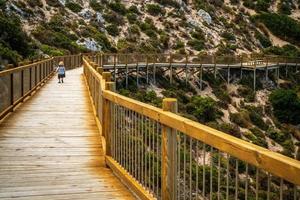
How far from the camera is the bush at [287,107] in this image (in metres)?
56.0

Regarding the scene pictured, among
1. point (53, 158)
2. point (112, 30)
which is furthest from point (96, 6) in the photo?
point (53, 158)

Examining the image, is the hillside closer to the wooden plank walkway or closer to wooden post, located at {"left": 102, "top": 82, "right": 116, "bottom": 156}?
the wooden plank walkway

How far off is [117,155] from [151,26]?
221 feet

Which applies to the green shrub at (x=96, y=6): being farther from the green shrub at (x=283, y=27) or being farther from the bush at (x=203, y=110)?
the green shrub at (x=283, y=27)

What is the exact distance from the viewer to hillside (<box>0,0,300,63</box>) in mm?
58969

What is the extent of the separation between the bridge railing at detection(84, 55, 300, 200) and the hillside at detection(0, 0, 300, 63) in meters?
40.5

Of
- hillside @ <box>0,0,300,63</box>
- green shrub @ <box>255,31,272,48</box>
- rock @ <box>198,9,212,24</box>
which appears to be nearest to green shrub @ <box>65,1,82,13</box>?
hillside @ <box>0,0,300,63</box>

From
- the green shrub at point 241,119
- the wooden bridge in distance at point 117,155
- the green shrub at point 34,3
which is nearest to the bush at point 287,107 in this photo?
the green shrub at point 241,119

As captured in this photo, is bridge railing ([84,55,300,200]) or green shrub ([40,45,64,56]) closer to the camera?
bridge railing ([84,55,300,200])

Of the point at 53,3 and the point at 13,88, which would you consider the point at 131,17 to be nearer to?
the point at 53,3

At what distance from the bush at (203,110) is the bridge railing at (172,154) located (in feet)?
128

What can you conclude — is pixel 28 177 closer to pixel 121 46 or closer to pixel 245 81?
pixel 245 81

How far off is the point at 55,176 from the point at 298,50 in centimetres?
8077

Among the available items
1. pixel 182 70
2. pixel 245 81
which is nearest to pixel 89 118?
pixel 182 70
